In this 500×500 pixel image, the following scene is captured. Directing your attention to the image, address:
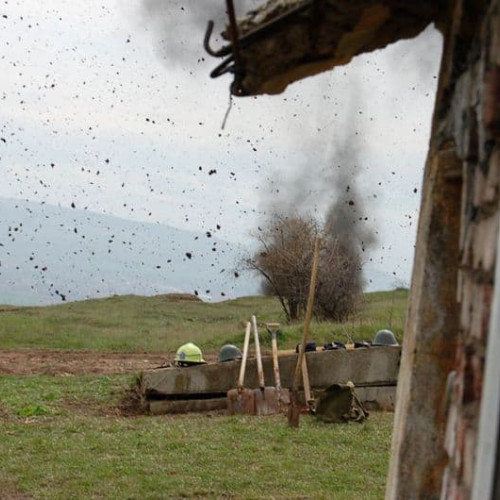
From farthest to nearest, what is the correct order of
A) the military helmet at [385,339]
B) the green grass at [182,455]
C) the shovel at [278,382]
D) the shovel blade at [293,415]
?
1. the military helmet at [385,339]
2. the shovel at [278,382]
3. the shovel blade at [293,415]
4. the green grass at [182,455]

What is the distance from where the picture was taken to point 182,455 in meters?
10.6

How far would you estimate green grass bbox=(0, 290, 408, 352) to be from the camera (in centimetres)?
2295

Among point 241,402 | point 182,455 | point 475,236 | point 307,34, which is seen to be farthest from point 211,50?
point 241,402

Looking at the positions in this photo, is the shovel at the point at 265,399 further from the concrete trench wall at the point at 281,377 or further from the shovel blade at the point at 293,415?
the shovel blade at the point at 293,415

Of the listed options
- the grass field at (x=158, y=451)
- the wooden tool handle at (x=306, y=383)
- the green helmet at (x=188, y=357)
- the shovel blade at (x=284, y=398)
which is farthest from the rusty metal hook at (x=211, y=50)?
the green helmet at (x=188, y=357)

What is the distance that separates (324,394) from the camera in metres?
13.2

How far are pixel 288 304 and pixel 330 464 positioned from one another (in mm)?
Result: 23124

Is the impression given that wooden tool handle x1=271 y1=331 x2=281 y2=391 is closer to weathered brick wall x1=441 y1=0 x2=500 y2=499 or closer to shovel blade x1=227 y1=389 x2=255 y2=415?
shovel blade x1=227 y1=389 x2=255 y2=415

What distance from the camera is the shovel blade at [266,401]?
538 inches

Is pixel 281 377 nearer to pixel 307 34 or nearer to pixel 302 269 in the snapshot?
pixel 307 34

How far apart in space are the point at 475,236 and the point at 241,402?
35.0ft

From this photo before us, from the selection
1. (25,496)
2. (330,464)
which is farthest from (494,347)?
(330,464)

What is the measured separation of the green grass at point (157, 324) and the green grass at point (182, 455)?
271 inches

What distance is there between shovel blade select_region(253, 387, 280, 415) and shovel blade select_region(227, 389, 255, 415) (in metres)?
0.07
